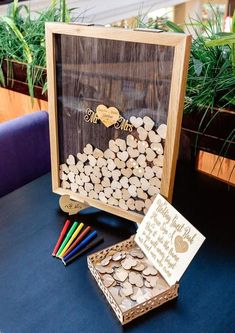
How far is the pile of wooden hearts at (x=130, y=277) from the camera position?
2.11 ft

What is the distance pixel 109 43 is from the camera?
2.33 ft

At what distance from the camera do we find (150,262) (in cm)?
72

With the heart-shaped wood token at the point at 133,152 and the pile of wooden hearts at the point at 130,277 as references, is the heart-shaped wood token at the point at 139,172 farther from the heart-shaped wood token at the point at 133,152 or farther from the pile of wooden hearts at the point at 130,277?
the pile of wooden hearts at the point at 130,277

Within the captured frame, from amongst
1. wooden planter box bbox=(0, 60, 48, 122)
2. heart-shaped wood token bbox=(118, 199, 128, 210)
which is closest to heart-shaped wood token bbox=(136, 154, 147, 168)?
heart-shaped wood token bbox=(118, 199, 128, 210)

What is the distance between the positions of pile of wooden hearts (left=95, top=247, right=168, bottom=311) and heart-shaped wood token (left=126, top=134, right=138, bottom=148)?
21 cm

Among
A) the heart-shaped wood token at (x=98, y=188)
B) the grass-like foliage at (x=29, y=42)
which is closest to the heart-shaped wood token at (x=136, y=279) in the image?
the heart-shaped wood token at (x=98, y=188)

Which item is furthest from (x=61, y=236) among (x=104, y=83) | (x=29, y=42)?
(x=29, y=42)

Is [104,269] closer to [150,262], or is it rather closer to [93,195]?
[150,262]

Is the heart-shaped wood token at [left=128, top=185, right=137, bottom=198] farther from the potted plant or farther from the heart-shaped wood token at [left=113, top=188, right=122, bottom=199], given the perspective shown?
the potted plant

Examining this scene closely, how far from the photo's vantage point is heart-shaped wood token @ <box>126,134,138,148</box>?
76cm

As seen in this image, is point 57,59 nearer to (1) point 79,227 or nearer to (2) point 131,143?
(2) point 131,143

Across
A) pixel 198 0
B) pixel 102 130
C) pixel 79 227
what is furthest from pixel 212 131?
pixel 198 0

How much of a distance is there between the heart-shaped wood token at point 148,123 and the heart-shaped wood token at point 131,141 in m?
0.04

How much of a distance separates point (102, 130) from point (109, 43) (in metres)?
0.18
